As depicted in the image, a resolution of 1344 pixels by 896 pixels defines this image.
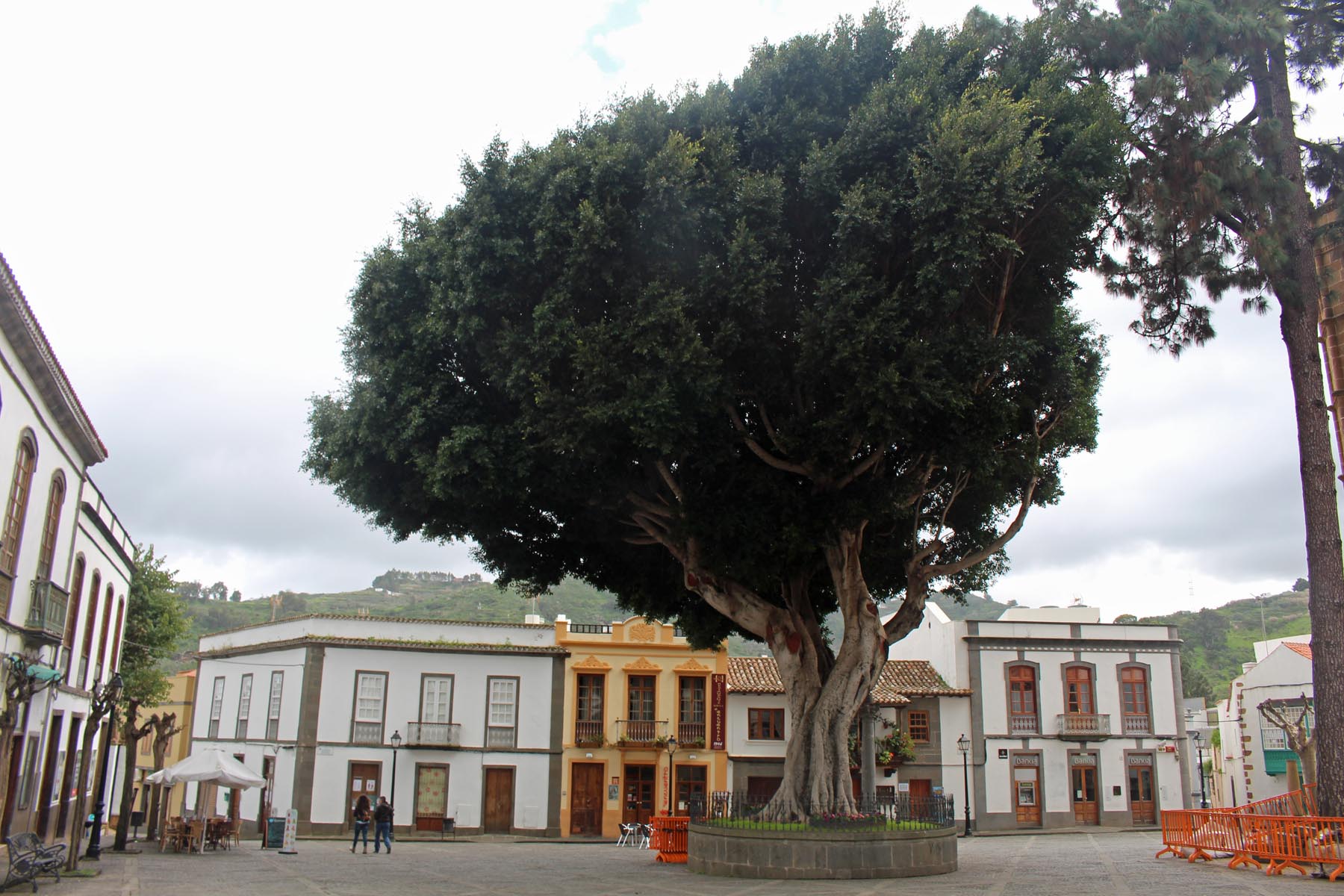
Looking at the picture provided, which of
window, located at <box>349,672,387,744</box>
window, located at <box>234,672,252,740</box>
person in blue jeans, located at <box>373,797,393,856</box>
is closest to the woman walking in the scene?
person in blue jeans, located at <box>373,797,393,856</box>

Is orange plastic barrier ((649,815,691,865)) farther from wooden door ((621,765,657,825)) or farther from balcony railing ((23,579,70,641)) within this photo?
wooden door ((621,765,657,825))

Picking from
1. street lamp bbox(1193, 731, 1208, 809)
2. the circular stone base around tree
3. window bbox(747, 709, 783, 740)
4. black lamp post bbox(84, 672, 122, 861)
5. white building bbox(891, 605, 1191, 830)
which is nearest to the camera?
the circular stone base around tree

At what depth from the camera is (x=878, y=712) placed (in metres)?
33.7

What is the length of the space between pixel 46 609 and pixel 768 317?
11.6 m

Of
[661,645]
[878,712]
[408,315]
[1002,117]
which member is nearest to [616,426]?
[408,315]

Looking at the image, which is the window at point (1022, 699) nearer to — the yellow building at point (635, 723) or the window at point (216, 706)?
the yellow building at point (635, 723)

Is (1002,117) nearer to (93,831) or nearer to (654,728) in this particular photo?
(93,831)

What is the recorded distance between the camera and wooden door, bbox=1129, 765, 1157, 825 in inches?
1380

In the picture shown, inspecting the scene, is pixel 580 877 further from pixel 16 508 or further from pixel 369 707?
pixel 369 707

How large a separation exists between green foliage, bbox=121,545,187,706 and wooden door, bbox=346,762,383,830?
22.2 feet

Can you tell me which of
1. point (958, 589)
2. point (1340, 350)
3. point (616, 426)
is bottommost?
point (958, 589)

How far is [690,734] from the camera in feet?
110

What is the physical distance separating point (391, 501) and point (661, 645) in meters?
18.5

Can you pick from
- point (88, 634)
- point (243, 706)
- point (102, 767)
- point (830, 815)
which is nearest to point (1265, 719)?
point (830, 815)
